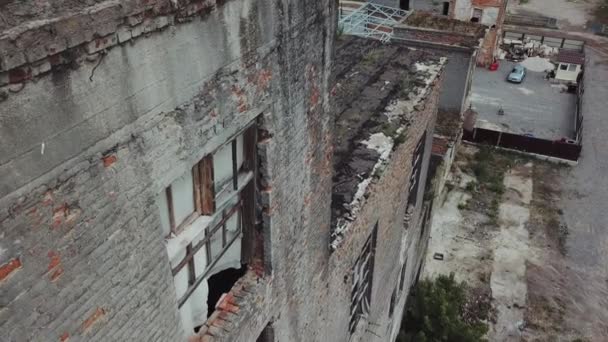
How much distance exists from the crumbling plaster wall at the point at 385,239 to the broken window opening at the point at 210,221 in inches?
80.6

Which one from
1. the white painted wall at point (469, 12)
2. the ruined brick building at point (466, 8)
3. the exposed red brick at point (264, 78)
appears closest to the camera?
the exposed red brick at point (264, 78)

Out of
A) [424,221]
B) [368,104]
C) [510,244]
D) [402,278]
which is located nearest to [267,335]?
[368,104]

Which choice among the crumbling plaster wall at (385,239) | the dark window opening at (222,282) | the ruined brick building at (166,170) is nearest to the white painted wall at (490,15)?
the crumbling plaster wall at (385,239)

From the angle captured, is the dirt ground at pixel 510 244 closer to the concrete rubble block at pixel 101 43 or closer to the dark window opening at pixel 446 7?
the dark window opening at pixel 446 7

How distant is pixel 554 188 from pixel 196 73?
778 inches

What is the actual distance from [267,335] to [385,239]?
406 cm

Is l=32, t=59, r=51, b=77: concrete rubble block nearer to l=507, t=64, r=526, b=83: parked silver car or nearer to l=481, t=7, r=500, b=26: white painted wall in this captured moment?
l=481, t=7, r=500, b=26: white painted wall

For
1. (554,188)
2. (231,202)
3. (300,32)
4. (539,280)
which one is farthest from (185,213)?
(554,188)

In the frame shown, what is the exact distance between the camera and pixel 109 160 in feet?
7.93

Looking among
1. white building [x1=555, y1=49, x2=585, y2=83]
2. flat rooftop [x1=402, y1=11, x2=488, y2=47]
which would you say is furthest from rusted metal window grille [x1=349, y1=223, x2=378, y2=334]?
white building [x1=555, y1=49, x2=585, y2=83]

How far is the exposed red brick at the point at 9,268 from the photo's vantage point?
2.06 m

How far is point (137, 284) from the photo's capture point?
2863 mm

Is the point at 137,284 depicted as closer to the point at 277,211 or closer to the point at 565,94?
the point at 277,211

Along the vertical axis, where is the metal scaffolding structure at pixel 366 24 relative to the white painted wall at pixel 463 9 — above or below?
above
